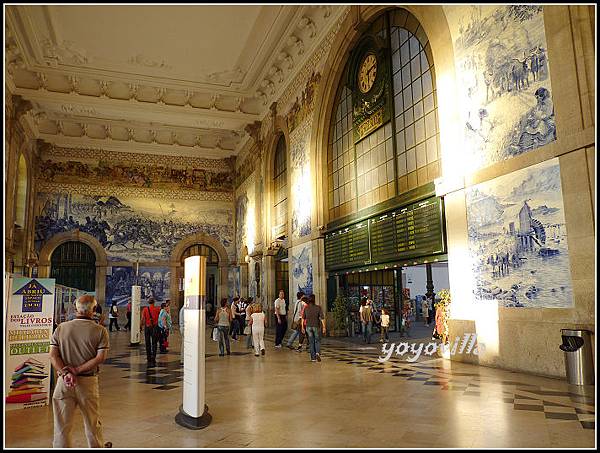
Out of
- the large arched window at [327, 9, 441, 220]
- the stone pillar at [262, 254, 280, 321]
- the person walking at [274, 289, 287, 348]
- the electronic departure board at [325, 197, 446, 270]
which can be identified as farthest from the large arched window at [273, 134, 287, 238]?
the person walking at [274, 289, 287, 348]

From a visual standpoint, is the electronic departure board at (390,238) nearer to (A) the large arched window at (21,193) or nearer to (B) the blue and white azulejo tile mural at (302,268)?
(B) the blue and white azulejo tile mural at (302,268)

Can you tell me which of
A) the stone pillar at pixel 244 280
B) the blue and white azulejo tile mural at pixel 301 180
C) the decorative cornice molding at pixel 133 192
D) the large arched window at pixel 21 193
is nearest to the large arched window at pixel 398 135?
the blue and white azulejo tile mural at pixel 301 180

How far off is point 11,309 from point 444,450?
587 centimetres

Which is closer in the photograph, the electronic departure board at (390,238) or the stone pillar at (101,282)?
the electronic departure board at (390,238)

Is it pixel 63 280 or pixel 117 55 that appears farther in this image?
pixel 63 280

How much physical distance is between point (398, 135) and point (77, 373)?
9.61 metres

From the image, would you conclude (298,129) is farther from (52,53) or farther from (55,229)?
(55,229)

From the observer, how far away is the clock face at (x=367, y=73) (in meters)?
12.9

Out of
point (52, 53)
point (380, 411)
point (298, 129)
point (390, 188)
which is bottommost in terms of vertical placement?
point (380, 411)

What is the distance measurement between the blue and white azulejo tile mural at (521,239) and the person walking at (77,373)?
246 inches

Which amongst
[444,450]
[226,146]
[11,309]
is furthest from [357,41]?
[226,146]

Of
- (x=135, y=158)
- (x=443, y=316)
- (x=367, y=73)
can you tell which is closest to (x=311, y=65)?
(x=367, y=73)

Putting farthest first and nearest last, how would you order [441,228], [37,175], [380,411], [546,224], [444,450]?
[37,175] < [441,228] < [546,224] < [380,411] < [444,450]

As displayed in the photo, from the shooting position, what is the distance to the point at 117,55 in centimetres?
1733
